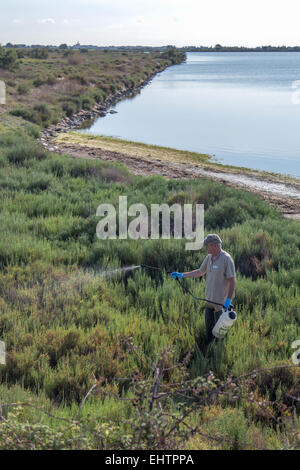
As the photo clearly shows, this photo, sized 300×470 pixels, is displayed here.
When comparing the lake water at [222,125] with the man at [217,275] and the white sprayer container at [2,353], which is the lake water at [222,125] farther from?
the white sprayer container at [2,353]

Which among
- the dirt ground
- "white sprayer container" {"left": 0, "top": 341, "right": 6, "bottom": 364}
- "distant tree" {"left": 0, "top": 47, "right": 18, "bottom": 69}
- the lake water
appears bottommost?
"white sprayer container" {"left": 0, "top": 341, "right": 6, "bottom": 364}

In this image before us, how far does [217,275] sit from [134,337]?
4.82 feet

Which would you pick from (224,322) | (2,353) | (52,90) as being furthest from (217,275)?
(52,90)

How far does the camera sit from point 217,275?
6.07 metres

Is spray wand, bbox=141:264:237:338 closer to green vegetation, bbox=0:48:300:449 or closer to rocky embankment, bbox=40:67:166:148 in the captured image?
green vegetation, bbox=0:48:300:449

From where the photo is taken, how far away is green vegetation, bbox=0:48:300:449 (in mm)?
4109

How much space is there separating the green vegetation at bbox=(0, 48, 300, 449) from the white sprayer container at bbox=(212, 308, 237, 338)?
0.16 m

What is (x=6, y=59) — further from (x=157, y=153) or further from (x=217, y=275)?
(x=217, y=275)

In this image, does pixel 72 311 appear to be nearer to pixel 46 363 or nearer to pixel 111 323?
pixel 111 323

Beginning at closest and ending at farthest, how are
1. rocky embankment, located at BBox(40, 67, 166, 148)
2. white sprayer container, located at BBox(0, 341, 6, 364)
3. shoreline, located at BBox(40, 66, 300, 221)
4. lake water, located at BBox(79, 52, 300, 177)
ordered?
white sprayer container, located at BBox(0, 341, 6, 364)
shoreline, located at BBox(40, 66, 300, 221)
lake water, located at BBox(79, 52, 300, 177)
rocky embankment, located at BBox(40, 67, 166, 148)

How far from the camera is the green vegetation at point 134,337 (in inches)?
162

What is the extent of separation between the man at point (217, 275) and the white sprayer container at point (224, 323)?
0.11 metres

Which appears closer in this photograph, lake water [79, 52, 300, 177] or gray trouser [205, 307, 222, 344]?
gray trouser [205, 307, 222, 344]

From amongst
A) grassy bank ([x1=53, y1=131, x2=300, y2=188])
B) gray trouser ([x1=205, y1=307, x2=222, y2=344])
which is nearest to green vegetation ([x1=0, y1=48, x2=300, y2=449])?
gray trouser ([x1=205, y1=307, x2=222, y2=344])
